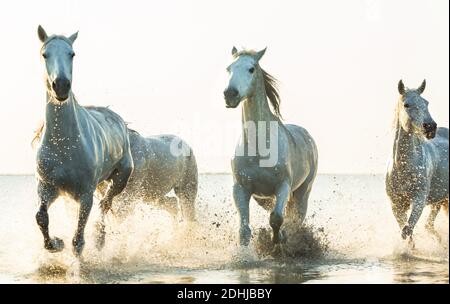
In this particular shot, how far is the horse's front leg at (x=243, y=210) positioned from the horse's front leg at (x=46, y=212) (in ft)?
6.86

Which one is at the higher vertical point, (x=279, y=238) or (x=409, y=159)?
(x=409, y=159)

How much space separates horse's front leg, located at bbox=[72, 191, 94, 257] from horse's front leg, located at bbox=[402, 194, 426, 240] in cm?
409

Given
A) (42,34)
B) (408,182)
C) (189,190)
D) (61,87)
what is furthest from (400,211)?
(42,34)

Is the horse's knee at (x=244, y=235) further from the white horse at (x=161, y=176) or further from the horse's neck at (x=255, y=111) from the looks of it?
the white horse at (x=161, y=176)

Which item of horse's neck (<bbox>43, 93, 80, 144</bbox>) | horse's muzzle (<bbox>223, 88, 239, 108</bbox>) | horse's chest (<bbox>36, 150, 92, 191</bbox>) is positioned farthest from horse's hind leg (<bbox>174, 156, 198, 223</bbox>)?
horse's neck (<bbox>43, 93, 80, 144</bbox>)

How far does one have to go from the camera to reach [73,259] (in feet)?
28.7

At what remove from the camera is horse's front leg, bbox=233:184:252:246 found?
9.47m

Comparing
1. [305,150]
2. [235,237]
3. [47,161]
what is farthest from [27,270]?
[305,150]

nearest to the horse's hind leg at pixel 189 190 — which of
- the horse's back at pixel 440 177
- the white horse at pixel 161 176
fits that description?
the white horse at pixel 161 176

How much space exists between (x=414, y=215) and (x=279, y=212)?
2.14m

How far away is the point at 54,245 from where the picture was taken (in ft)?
28.2

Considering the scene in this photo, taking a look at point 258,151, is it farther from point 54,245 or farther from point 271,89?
point 54,245

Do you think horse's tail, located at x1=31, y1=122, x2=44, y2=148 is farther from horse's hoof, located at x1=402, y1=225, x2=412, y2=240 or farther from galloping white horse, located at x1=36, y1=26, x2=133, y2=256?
horse's hoof, located at x1=402, y1=225, x2=412, y2=240
